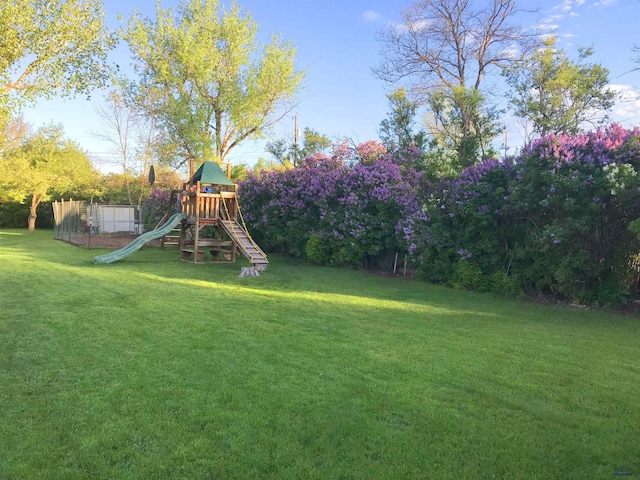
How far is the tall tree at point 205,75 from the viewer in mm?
23219

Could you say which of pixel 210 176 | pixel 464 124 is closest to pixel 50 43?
pixel 210 176

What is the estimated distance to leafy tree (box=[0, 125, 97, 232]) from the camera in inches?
1026

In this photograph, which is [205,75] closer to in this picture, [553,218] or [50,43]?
[50,43]

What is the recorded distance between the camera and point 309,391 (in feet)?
12.9

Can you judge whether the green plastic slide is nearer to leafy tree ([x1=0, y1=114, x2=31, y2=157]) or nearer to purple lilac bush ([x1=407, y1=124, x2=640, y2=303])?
purple lilac bush ([x1=407, y1=124, x2=640, y2=303])

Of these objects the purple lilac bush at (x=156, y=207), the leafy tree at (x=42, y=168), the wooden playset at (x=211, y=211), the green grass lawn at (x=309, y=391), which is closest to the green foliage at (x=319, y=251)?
the wooden playset at (x=211, y=211)

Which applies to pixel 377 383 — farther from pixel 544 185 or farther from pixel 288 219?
pixel 288 219

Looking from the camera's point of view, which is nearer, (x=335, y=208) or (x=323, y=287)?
(x=323, y=287)

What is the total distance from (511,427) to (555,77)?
21.6 meters

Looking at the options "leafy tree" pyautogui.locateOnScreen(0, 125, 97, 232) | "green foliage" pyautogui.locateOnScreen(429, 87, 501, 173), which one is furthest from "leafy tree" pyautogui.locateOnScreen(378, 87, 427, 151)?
"leafy tree" pyautogui.locateOnScreen(0, 125, 97, 232)

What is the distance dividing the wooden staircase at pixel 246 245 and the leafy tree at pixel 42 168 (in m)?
18.6

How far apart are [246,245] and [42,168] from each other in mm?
21566

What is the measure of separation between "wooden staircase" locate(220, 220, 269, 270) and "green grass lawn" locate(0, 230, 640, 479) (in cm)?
474

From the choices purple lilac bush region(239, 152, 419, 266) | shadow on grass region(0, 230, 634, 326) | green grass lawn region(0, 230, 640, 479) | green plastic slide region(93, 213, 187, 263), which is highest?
purple lilac bush region(239, 152, 419, 266)
